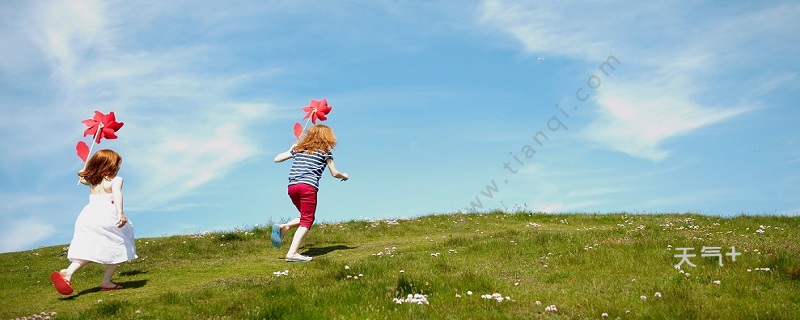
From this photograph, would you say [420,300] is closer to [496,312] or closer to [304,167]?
[496,312]

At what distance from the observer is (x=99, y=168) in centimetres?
1312

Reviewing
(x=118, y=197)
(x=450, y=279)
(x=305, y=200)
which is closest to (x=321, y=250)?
(x=305, y=200)

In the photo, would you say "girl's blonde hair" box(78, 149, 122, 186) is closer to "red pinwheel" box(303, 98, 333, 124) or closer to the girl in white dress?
the girl in white dress

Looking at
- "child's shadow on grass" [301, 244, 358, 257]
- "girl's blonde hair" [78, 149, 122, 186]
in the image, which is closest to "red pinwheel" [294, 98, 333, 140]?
"child's shadow on grass" [301, 244, 358, 257]

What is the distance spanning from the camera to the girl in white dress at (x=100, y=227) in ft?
41.4

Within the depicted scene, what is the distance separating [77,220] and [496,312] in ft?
28.5

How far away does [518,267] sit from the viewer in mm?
13109

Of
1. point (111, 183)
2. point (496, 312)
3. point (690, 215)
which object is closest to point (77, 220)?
point (111, 183)

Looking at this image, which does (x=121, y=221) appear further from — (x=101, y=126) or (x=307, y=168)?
(x=307, y=168)

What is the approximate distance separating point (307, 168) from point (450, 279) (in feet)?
18.2

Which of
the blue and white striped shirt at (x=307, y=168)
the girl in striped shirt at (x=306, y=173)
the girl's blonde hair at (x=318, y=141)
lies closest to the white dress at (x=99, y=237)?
the girl in striped shirt at (x=306, y=173)

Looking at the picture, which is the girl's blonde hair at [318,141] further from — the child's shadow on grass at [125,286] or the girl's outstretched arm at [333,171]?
the child's shadow on grass at [125,286]

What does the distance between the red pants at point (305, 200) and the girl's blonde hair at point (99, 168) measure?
13.0 feet

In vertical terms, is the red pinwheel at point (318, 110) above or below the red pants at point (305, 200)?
above
